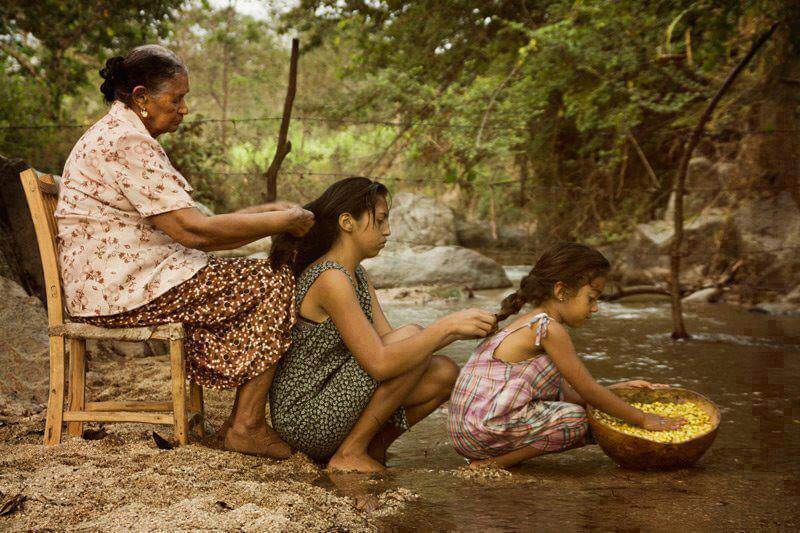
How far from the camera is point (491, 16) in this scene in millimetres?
10992

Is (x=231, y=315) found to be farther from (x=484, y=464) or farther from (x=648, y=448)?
(x=648, y=448)

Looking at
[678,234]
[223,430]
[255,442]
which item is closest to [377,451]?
[255,442]

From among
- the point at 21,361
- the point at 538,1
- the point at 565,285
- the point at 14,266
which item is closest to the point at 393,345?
the point at 565,285

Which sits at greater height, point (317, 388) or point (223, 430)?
point (317, 388)

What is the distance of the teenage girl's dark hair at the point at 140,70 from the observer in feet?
8.44

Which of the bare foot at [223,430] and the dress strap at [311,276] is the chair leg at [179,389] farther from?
the dress strap at [311,276]

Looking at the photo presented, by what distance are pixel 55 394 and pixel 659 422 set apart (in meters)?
2.33

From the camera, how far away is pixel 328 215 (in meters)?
2.79

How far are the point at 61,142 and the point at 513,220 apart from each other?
8942 millimetres

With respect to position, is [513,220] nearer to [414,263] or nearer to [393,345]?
[414,263]

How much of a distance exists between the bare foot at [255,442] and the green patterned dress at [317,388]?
1.9 inches

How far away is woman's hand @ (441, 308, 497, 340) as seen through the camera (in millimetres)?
2551

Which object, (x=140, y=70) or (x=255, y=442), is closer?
(x=140, y=70)

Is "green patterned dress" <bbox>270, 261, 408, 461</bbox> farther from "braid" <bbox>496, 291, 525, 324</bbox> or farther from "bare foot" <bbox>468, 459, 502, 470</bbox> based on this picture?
"braid" <bbox>496, 291, 525, 324</bbox>
